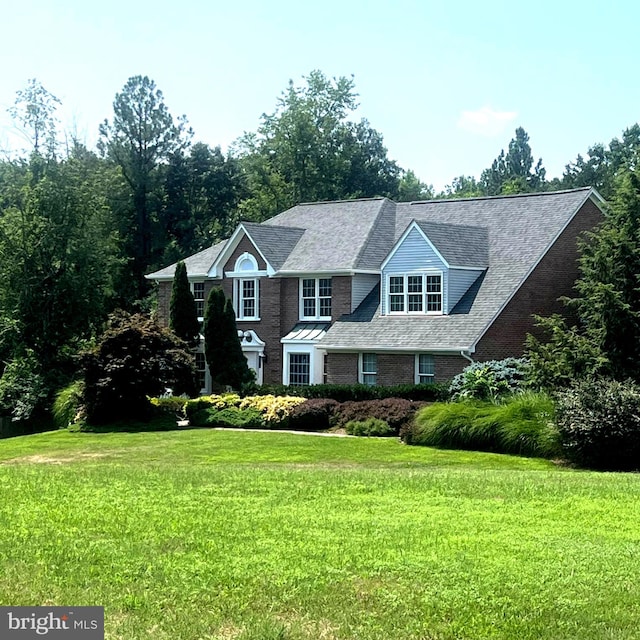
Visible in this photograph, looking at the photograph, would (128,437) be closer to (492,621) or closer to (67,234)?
(67,234)

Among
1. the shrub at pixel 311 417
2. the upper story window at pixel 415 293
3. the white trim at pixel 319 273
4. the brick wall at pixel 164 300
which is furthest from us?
the brick wall at pixel 164 300

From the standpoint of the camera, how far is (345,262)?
39656mm

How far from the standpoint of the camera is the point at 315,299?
40.7 m

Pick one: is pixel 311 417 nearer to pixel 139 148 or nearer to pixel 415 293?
pixel 415 293

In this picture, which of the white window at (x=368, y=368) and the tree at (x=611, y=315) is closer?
the tree at (x=611, y=315)

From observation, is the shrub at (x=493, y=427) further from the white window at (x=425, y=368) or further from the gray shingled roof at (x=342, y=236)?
the gray shingled roof at (x=342, y=236)

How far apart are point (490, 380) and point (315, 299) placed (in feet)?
38.3

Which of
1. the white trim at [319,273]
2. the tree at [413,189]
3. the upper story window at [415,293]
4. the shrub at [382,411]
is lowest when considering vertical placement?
the shrub at [382,411]

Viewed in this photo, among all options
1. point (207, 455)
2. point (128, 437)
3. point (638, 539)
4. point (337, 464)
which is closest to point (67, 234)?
point (128, 437)

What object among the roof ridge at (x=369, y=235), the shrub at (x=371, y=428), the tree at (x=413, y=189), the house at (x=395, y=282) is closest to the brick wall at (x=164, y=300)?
the house at (x=395, y=282)

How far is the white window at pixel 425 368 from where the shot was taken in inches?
1378

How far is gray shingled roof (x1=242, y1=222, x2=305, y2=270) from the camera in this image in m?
41.6

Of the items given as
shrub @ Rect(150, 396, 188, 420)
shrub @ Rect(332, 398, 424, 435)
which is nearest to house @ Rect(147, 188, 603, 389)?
shrub @ Rect(332, 398, 424, 435)

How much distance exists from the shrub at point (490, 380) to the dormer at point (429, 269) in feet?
14.9
